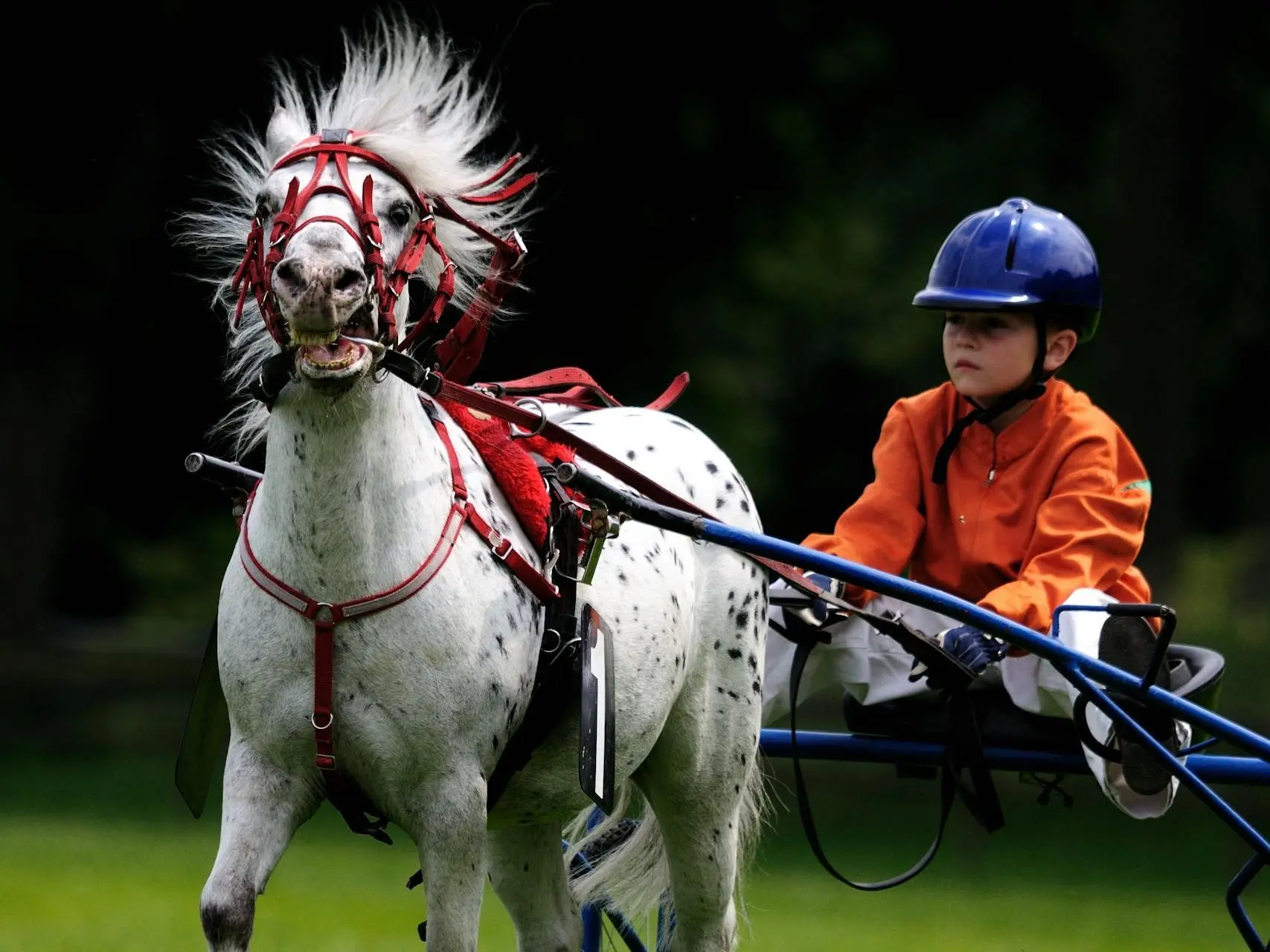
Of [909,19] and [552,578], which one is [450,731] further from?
[909,19]

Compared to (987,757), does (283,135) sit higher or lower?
higher

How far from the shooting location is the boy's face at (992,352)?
4.99 m

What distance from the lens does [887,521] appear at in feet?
16.9

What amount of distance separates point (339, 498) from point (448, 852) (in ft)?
2.24

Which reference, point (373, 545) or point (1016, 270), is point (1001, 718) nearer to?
point (1016, 270)

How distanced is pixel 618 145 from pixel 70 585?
18.2 ft

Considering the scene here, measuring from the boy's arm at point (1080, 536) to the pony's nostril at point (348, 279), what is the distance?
1.88 m

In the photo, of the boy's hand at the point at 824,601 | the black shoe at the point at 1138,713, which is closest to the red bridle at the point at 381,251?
the boy's hand at the point at 824,601

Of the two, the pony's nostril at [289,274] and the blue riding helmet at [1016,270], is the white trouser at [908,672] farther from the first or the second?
the pony's nostril at [289,274]

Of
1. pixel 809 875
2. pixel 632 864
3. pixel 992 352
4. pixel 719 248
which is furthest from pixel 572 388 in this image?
pixel 719 248

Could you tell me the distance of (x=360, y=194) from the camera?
3457mm

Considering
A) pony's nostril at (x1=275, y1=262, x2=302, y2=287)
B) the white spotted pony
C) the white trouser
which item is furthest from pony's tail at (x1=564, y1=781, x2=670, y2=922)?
pony's nostril at (x1=275, y1=262, x2=302, y2=287)

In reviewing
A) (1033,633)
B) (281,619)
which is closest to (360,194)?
(281,619)

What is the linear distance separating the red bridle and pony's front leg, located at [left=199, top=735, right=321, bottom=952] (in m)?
0.80
